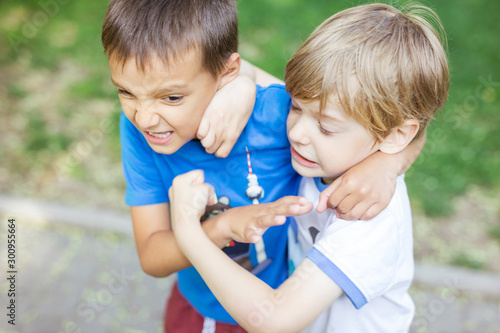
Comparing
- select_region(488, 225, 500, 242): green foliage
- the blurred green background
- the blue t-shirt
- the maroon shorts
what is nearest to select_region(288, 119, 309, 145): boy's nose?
the blue t-shirt

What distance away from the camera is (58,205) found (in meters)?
3.88

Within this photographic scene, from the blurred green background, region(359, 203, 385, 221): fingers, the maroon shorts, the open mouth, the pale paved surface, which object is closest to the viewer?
region(359, 203, 385, 221): fingers

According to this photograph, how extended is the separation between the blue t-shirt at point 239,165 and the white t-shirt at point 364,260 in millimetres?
134

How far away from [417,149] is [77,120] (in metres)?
3.54

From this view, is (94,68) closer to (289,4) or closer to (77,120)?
(77,120)

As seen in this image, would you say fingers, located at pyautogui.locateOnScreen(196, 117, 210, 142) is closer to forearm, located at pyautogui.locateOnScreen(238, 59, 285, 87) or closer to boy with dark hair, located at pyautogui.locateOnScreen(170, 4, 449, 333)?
boy with dark hair, located at pyautogui.locateOnScreen(170, 4, 449, 333)

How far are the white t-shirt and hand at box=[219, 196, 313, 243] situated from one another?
0.17 m

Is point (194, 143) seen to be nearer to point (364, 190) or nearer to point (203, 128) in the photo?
point (203, 128)

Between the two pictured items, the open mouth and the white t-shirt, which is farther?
the open mouth

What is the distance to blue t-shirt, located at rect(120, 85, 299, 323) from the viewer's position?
1721 millimetres

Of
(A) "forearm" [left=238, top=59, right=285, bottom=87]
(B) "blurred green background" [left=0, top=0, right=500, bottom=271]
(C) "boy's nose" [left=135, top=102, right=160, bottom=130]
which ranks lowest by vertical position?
(B) "blurred green background" [left=0, top=0, right=500, bottom=271]

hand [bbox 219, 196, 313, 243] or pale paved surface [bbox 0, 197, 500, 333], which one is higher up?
hand [bbox 219, 196, 313, 243]

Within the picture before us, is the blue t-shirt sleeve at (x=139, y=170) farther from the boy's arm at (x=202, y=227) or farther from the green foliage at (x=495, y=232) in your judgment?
the green foliage at (x=495, y=232)

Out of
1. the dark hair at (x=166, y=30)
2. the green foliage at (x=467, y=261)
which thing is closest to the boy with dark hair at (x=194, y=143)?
the dark hair at (x=166, y=30)
